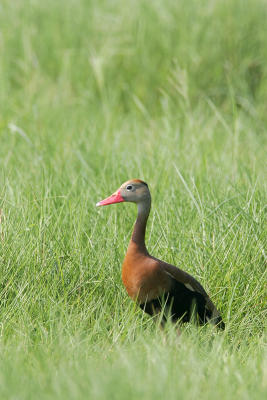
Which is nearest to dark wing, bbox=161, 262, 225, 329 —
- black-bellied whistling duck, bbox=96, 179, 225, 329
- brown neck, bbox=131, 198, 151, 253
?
black-bellied whistling duck, bbox=96, 179, 225, 329

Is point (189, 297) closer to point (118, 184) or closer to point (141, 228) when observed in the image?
point (141, 228)

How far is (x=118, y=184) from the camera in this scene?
4297 millimetres

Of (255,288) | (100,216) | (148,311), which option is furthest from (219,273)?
(100,216)

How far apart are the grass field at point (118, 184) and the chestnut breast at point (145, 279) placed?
140mm

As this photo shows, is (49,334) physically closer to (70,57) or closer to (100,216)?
(100,216)

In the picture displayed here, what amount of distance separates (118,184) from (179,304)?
1372 millimetres

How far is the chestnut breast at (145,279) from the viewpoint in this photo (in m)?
2.98

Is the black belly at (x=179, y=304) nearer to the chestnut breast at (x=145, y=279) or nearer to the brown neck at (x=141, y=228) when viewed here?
the chestnut breast at (x=145, y=279)

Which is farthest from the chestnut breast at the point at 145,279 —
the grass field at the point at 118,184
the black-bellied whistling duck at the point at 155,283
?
the grass field at the point at 118,184

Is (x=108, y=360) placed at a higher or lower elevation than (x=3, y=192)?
lower

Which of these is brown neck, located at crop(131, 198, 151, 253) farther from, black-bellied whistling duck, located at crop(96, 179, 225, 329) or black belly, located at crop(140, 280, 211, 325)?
black belly, located at crop(140, 280, 211, 325)

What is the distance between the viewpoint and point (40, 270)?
3357mm

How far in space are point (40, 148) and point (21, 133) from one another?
17cm

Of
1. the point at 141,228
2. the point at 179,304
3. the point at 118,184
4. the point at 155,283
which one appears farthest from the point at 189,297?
the point at 118,184
